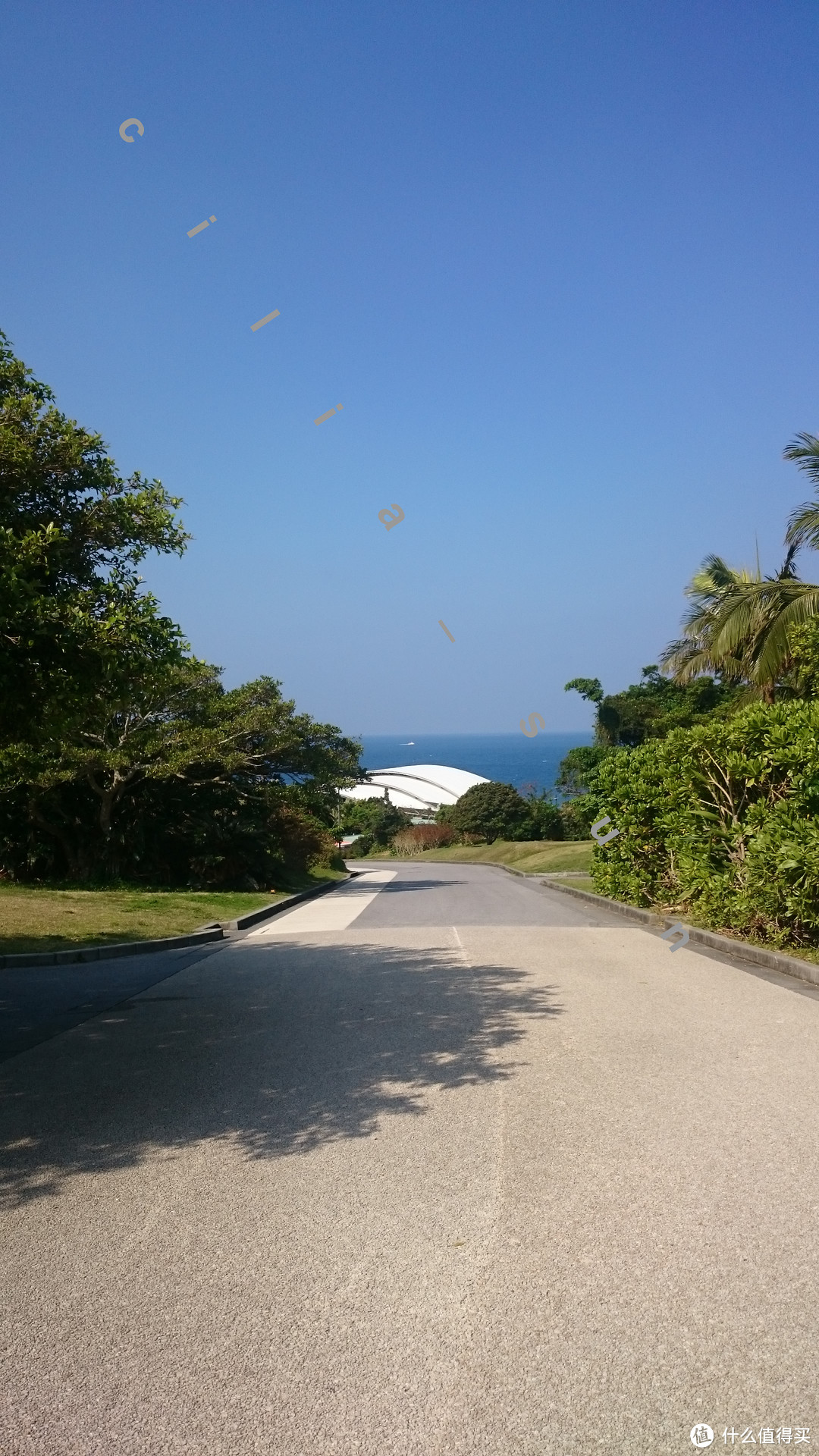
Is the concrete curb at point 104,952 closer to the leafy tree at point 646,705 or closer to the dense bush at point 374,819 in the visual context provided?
the leafy tree at point 646,705

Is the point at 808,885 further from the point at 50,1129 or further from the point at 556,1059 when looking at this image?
the point at 50,1129

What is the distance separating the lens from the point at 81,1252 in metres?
4.39

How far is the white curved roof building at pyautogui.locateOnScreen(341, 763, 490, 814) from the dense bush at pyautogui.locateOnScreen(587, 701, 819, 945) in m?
72.1

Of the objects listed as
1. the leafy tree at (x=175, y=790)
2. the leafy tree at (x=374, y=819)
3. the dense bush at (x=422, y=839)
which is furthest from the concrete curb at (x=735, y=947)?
the leafy tree at (x=374, y=819)

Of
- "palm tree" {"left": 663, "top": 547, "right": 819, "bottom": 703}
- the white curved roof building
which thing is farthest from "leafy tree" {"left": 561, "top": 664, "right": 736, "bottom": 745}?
the white curved roof building

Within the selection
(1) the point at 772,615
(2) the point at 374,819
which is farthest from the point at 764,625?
(2) the point at 374,819

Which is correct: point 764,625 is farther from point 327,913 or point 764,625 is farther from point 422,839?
point 422,839

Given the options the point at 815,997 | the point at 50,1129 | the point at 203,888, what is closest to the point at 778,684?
the point at 203,888

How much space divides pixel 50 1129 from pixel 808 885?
7.81m

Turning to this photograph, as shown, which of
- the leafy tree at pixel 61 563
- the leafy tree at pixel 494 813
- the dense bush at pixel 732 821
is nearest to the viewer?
the leafy tree at pixel 61 563

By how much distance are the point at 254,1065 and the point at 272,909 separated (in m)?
14.3

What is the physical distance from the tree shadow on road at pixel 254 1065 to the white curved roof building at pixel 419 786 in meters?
80.3

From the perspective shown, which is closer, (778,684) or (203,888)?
(203,888)

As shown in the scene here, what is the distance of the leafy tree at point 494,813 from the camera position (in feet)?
209
